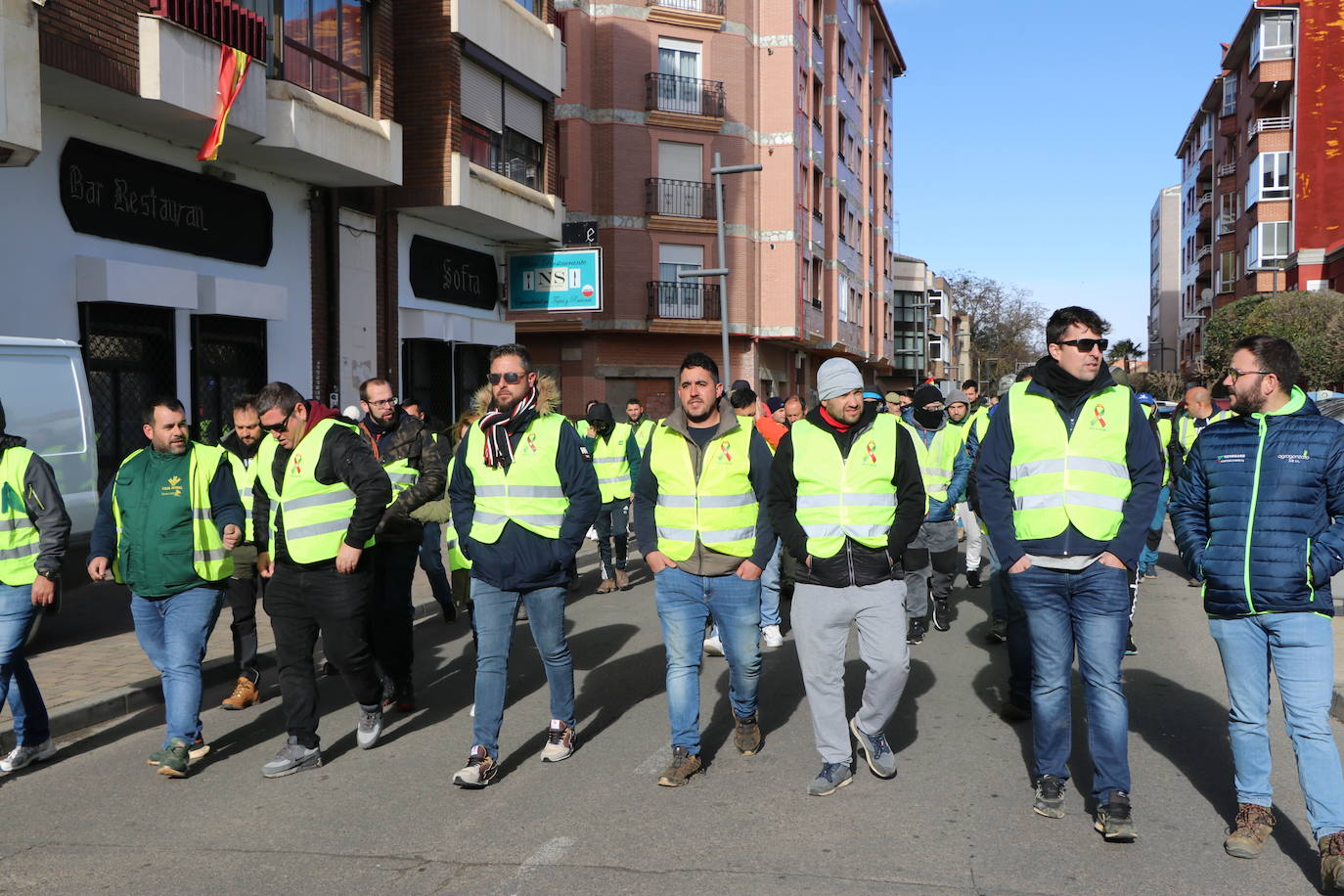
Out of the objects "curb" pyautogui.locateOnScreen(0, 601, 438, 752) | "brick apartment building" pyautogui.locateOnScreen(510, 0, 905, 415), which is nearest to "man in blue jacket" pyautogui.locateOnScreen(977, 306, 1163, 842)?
"curb" pyautogui.locateOnScreen(0, 601, 438, 752)

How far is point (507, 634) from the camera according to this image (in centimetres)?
580

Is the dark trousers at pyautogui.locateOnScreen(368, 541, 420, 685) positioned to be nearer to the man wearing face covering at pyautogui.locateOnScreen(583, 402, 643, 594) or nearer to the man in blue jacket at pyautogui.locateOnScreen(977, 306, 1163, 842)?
the man in blue jacket at pyautogui.locateOnScreen(977, 306, 1163, 842)

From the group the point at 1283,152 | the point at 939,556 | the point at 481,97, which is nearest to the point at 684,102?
the point at 481,97

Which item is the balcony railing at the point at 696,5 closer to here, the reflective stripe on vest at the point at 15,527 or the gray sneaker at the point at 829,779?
the reflective stripe on vest at the point at 15,527

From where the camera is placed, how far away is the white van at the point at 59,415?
8.73 metres

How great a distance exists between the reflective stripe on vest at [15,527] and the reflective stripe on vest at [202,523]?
1.27ft

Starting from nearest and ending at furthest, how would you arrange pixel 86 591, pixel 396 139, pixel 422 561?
pixel 422 561 → pixel 86 591 → pixel 396 139

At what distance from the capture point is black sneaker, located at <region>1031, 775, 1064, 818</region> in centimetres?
500

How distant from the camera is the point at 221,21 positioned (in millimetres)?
12797

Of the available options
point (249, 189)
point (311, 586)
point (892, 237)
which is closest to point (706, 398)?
point (311, 586)

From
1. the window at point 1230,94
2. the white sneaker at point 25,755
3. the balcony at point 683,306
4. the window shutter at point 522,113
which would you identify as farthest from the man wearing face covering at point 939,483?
the window at point 1230,94

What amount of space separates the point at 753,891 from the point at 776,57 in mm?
35020

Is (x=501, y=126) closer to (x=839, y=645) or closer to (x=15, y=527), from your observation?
(x=15, y=527)

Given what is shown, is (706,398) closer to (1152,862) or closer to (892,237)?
(1152,862)
